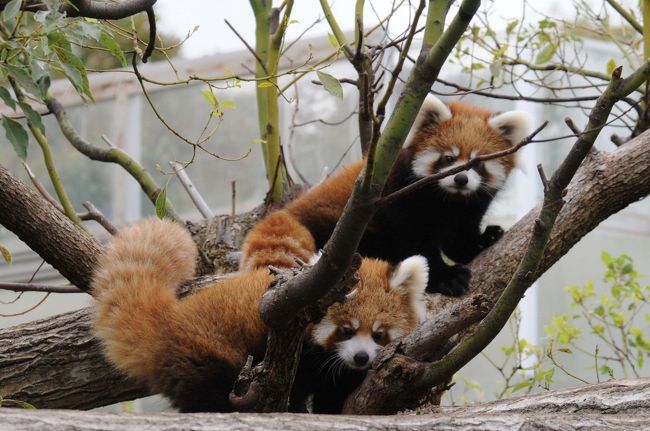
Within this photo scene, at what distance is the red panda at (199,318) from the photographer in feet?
9.26

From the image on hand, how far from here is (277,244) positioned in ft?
12.4

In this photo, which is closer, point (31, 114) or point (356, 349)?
point (31, 114)

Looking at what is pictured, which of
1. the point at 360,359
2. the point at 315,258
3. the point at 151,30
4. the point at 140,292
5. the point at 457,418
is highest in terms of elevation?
the point at 151,30

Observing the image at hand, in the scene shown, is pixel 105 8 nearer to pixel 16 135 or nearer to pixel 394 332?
pixel 16 135

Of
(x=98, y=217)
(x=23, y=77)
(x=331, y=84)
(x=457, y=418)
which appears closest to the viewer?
(x=457, y=418)

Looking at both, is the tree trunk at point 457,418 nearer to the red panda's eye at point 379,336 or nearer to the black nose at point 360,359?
the black nose at point 360,359

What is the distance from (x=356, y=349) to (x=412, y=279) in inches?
16.8

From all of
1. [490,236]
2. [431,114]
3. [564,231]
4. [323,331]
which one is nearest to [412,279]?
[323,331]

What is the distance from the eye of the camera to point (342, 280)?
2361 mm

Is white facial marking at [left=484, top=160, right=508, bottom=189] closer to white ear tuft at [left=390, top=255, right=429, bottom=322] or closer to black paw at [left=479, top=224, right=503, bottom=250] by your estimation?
black paw at [left=479, top=224, right=503, bottom=250]

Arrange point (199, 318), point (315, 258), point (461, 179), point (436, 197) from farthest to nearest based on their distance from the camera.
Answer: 1. point (436, 197)
2. point (461, 179)
3. point (315, 258)
4. point (199, 318)

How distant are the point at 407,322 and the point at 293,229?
0.74 m

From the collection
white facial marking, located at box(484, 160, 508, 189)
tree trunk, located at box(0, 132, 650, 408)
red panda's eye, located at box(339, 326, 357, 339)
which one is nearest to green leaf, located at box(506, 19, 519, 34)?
white facial marking, located at box(484, 160, 508, 189)

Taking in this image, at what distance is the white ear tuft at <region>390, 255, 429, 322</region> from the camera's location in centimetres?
350
